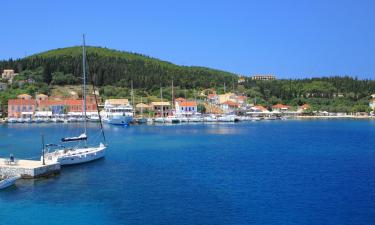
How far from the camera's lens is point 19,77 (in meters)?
128

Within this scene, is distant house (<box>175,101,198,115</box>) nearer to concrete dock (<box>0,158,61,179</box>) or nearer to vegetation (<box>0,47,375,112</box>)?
vegetation (<box>0,47,375,112</box>)

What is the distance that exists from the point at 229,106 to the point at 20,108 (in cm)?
4895

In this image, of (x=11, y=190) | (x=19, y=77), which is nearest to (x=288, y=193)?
(x=11, y=190)

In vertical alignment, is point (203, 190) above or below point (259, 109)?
below

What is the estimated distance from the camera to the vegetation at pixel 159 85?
416ft

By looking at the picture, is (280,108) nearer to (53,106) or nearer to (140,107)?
(140,107)

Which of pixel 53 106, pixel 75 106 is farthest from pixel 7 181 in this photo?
pixel 53 106

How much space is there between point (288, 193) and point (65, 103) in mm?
86602

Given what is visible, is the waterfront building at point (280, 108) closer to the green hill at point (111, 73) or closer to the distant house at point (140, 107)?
the green hill at point (111, 73)

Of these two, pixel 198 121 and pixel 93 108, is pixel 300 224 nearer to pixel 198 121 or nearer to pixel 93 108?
pixel 198 121

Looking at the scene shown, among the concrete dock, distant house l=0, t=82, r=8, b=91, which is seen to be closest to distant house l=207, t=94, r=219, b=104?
distant house l=0, t=82, r=8, b=91

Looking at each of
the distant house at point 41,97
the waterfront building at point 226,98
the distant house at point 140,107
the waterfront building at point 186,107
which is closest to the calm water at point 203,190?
the waterfront building at point 186,107

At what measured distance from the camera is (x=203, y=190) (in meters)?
28.4

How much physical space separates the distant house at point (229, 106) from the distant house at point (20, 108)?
4499 centimetres
